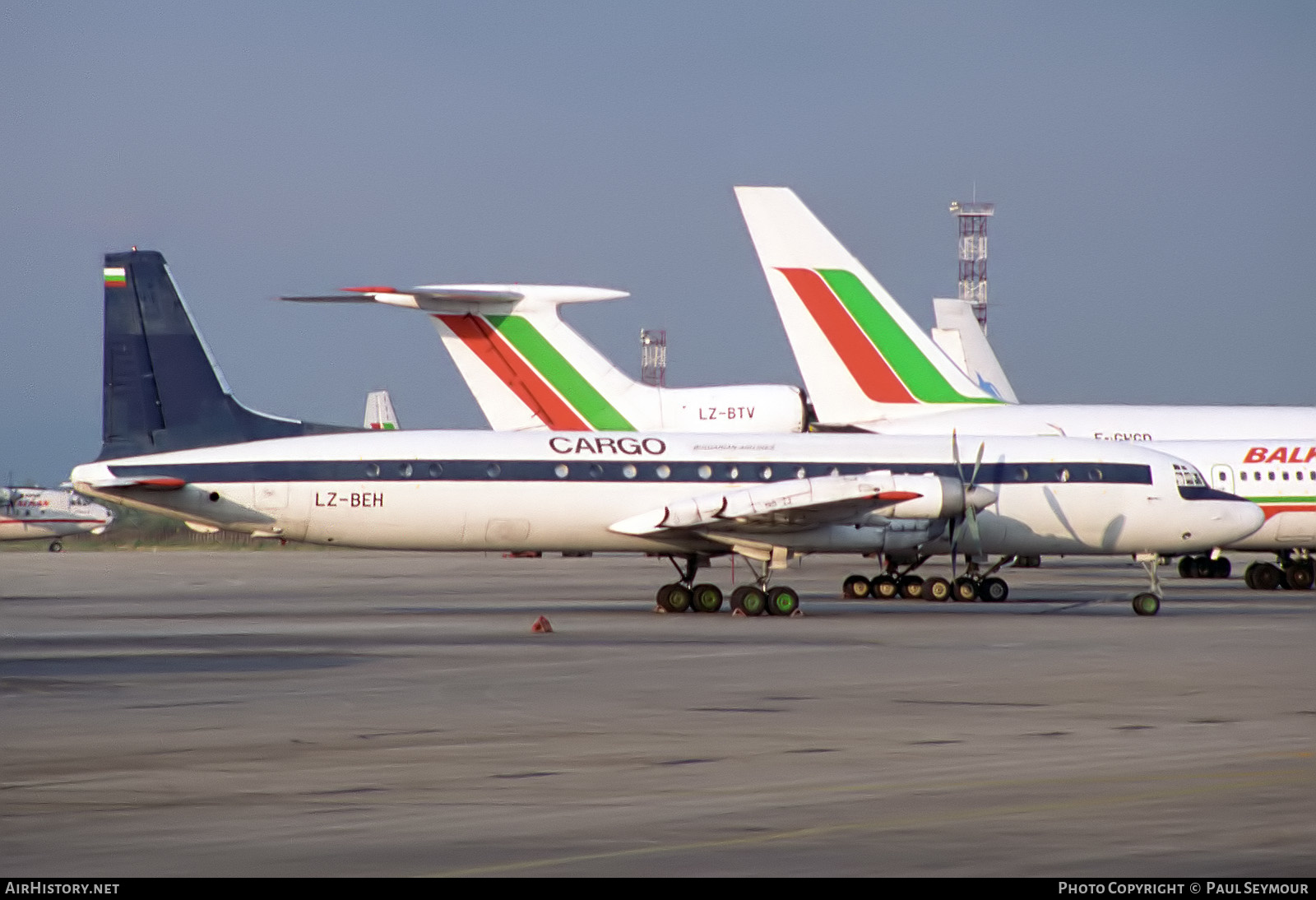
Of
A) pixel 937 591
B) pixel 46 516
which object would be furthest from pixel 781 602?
pixel 46 516

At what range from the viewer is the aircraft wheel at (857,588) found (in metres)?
34.7

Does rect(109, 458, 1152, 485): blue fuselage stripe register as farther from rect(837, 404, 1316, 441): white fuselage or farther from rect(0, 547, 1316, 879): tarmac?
rect(837, 404, 1316, 441): white fuselage

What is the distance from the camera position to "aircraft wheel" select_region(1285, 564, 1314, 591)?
39.8m

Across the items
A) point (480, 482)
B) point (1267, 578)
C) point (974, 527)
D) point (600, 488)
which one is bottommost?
point (1267, 578)

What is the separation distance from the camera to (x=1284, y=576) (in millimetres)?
40031

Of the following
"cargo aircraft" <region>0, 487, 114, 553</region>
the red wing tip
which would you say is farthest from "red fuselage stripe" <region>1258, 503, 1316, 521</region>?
"cargo aircraft" <region>0, 487, 114, 553</region>

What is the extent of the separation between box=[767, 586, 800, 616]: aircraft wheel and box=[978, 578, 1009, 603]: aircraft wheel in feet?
20.3

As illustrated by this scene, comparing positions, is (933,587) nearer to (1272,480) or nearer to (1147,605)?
(1147,605)

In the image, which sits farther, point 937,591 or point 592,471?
point 937,591

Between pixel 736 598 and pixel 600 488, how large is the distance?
10.5ft

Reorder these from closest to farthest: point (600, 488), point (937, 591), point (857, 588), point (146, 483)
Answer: point (146, 483)
point (600, 488)
point (937, 591)
point (857, 588)

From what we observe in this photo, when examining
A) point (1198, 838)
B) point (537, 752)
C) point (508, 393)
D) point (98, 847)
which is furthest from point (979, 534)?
point (98, 847)

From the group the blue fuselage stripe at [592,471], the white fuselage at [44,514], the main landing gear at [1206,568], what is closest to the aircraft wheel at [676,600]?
the blue fuselage stripe at [592,471]

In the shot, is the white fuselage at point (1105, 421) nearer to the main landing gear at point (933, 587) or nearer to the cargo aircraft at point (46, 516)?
the main landing gear at point (933, 587)
